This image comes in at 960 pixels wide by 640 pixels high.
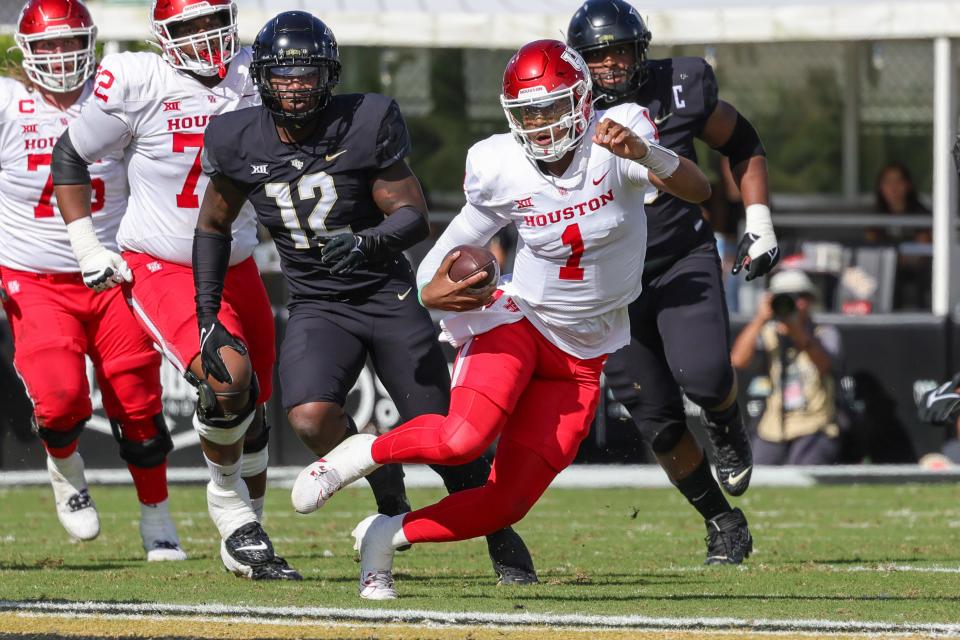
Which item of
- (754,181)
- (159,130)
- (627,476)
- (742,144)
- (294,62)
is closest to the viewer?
(294,62)

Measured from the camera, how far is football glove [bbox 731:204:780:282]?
612cm

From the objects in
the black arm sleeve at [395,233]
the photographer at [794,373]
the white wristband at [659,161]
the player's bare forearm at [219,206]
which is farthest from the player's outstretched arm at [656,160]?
the photographer at [794,373]

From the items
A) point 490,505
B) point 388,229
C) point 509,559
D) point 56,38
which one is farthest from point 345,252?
point 56,38

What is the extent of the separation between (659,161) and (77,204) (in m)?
2.40

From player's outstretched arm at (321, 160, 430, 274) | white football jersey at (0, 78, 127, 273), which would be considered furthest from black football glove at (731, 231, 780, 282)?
white football jersey at (0, 78, 127, 273)

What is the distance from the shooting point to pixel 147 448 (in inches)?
272

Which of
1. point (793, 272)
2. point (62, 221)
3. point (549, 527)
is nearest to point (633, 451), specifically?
point (793, 272)

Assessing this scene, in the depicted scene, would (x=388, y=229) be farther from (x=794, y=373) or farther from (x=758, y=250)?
(x=794, y=373)

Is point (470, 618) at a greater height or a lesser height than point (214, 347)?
lesser

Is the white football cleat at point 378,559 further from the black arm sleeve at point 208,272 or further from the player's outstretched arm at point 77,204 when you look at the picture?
the player's outstretched arm at point 77,204

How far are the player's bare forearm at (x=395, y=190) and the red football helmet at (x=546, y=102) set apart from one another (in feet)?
1.96

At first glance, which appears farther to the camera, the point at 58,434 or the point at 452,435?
the point at 58,434

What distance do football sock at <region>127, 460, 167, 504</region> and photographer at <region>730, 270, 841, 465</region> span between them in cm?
470

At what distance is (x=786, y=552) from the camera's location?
6.82 metres
